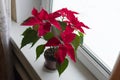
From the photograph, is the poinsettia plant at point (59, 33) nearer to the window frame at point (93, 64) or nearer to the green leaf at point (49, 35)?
the green leaf at point (49, 35)

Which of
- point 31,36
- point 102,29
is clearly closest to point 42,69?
point 31,36

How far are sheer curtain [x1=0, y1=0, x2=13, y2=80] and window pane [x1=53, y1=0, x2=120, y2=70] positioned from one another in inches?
14.2

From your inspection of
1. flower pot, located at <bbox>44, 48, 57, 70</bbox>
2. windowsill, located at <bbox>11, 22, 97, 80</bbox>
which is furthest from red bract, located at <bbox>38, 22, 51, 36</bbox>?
windowsill, located at <bbox>11, 22, 97, 80</bbox>

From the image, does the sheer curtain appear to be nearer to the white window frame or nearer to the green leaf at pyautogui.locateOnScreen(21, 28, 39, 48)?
the green leaf at pyautogui.locateOnScreen(21, 28, 39, 48)

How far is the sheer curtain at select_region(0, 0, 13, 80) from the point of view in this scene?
38.7 inches

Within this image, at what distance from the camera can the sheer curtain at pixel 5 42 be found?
0.98 m

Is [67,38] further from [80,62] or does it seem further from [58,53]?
[80,62]

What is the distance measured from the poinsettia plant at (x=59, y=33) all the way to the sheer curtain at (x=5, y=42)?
224mm

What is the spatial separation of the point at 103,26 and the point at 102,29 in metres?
0.02

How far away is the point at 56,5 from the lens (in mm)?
1217

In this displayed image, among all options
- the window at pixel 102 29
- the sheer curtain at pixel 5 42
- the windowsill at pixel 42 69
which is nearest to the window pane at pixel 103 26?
the window at pixel 102 29

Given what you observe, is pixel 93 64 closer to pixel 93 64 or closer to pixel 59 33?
pixel 93 64

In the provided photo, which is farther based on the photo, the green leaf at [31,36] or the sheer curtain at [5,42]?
the sheer curtain at [5,42]

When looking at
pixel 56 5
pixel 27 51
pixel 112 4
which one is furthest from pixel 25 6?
pixel 112 4
